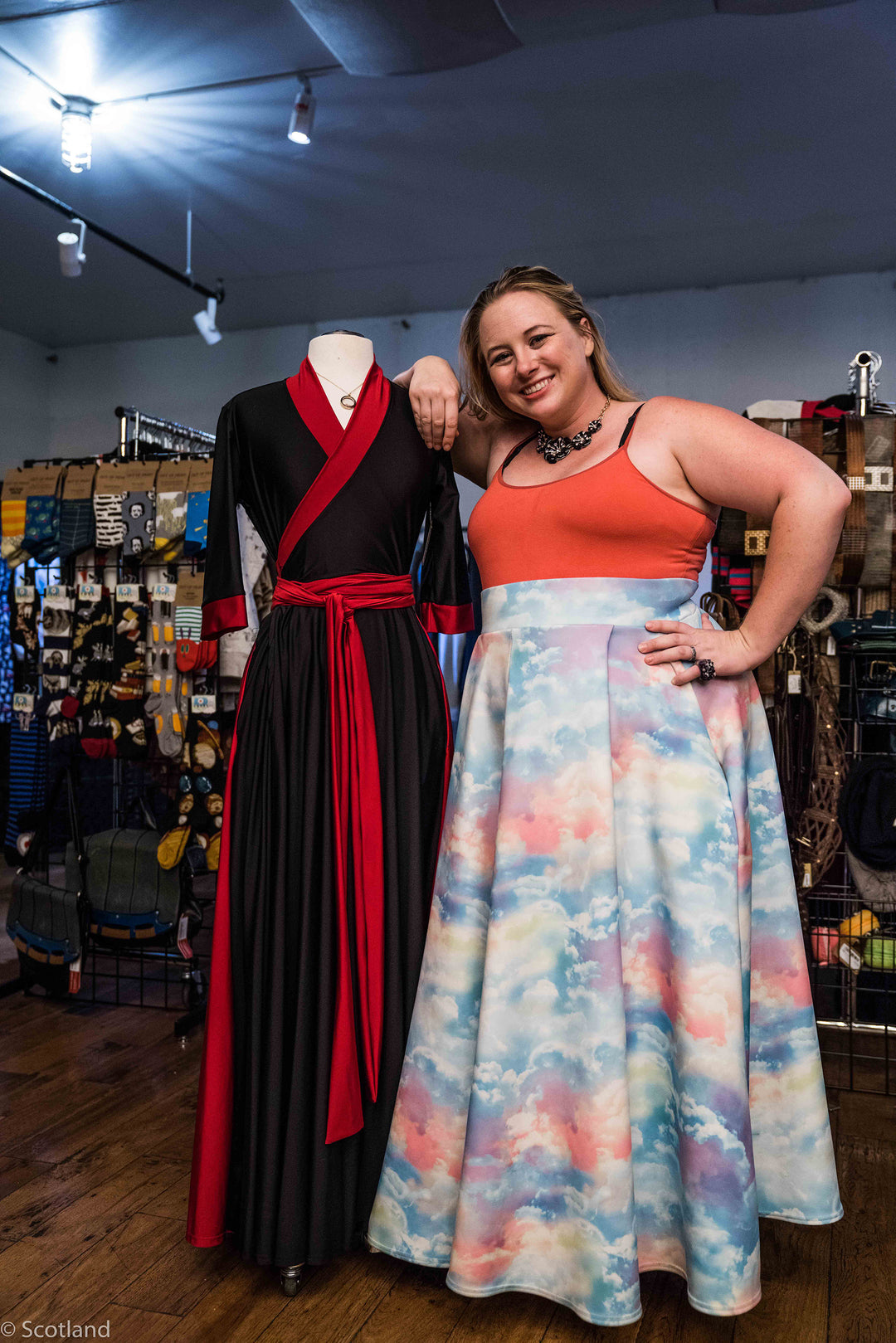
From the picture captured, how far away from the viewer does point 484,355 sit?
159cm

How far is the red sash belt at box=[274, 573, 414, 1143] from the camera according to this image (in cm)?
151

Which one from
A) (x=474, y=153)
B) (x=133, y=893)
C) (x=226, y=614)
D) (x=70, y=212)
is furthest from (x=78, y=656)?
(x=474, y=153)

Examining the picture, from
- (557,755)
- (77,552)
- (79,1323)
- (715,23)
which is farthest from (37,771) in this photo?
(715,23)

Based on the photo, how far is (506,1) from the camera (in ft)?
8.65

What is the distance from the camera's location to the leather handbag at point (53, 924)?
113 inches

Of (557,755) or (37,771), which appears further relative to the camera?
(37,771)

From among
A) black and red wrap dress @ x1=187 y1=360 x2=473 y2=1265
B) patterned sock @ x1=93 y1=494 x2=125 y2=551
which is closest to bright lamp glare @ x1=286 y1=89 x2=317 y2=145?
patterned sock @ x1=93 y1=494 x2=125 y2=551

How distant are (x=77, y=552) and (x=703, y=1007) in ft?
8.35

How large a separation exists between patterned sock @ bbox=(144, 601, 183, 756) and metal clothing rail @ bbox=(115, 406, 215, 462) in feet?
2.03

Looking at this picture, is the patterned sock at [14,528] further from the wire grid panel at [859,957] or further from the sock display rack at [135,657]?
the wire grid panel at [859,957]

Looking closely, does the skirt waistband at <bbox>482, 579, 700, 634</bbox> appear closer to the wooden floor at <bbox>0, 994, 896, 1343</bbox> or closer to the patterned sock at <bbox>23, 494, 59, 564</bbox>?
the wooden floor at <bbox>0, 994, 896, 1343</bbox>

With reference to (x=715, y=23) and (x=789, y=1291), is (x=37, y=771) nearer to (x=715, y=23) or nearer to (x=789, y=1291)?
(x=789, y=1291)

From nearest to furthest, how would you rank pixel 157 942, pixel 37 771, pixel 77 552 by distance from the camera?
1. pixel 157 942
2. pixel 77 552
3. pixel 37 771

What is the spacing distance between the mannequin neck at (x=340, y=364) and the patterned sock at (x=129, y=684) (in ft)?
5.28
